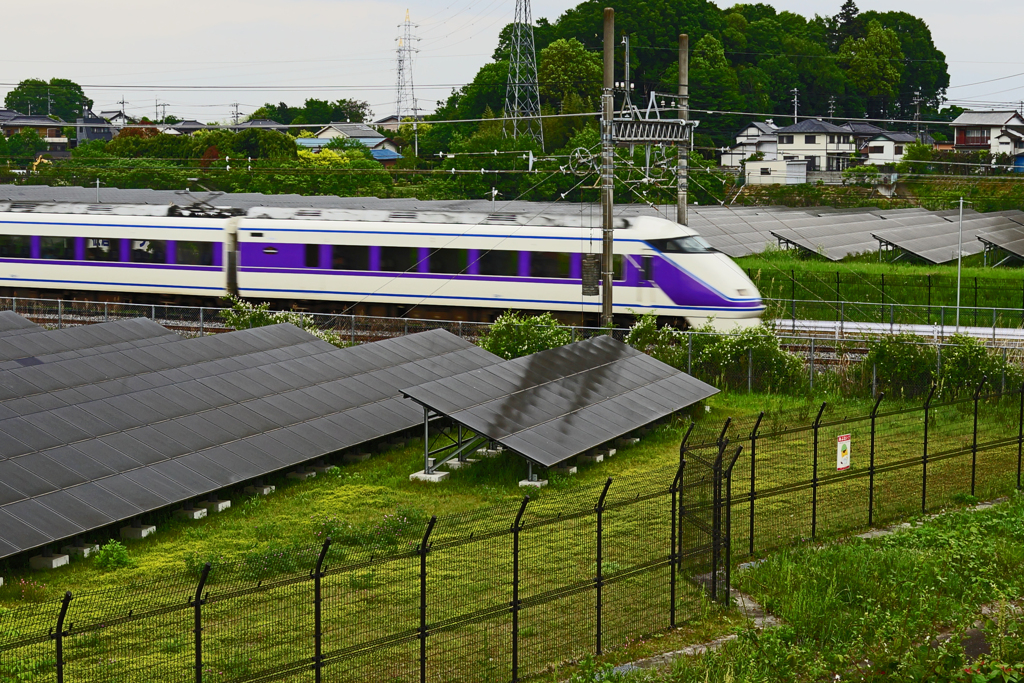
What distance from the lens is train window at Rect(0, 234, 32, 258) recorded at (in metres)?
43.9

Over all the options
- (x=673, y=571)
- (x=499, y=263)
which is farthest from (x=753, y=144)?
(x=673, y=571)

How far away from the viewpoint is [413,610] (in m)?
14.2

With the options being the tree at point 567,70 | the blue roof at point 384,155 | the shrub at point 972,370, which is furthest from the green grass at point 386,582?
the blue roof at point 384,155

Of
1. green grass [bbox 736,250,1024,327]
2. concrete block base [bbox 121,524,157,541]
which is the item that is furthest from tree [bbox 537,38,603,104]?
concrete block base [bbox 121,524,157,541]

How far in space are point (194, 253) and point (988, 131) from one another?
9716 centimetres

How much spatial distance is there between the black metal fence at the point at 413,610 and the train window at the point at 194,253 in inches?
1006

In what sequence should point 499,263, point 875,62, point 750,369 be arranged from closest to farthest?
point 750,369, point 499,263, point 875,62


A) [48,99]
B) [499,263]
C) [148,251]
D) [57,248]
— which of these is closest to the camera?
[499,263]

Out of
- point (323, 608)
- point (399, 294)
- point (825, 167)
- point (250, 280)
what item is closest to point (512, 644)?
point (323, 608)

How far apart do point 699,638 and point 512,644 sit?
269cm

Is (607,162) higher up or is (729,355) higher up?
(607,162)

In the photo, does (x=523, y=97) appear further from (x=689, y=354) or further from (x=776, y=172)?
(x=689, y=354)

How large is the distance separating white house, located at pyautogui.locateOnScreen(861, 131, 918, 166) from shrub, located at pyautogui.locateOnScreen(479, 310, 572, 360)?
294 feet

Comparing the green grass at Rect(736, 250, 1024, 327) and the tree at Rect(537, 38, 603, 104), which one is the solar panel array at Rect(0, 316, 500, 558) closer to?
the green grass at Rect(736, 250, 1024, 327)
